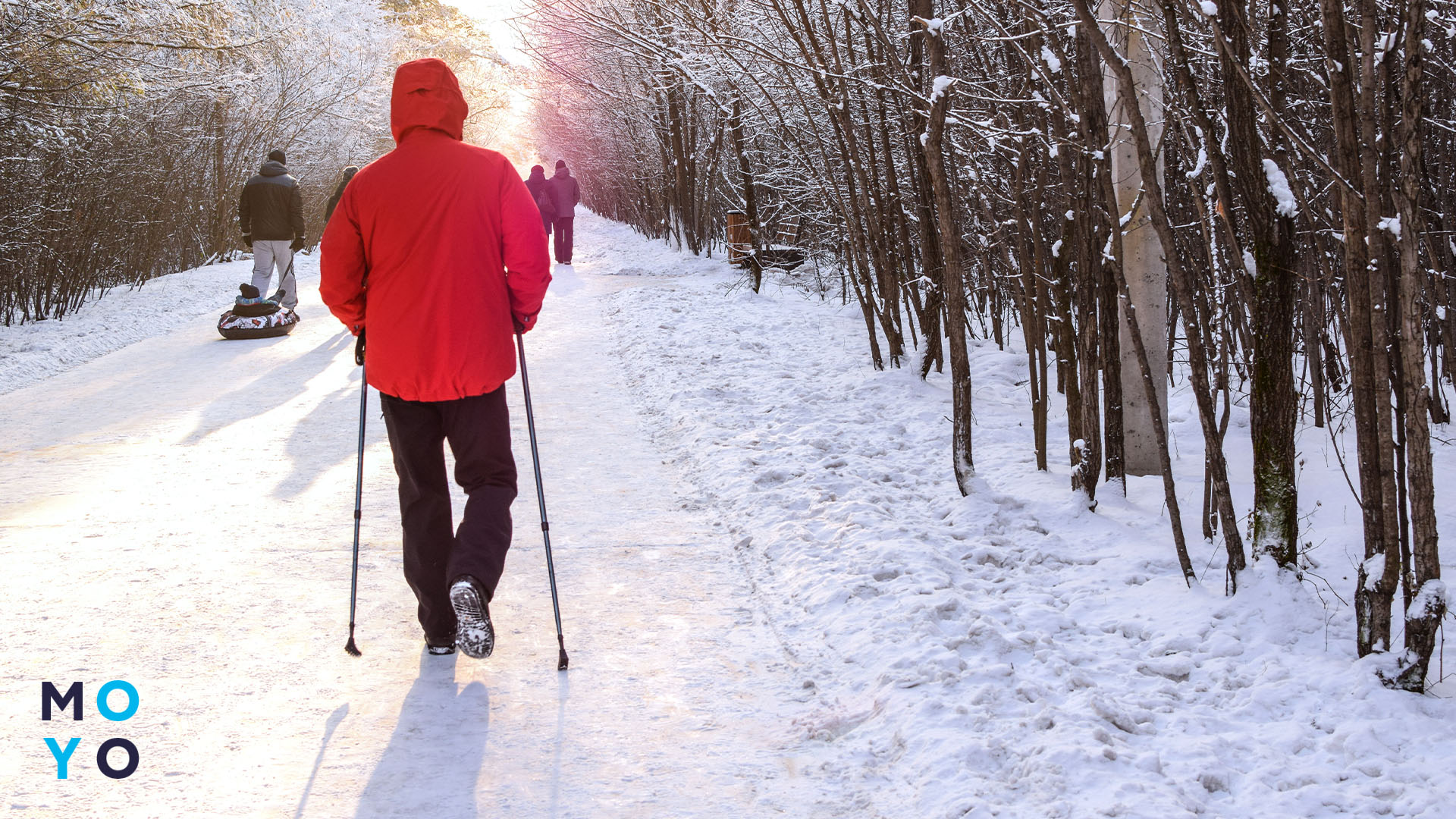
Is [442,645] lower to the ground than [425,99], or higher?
lower

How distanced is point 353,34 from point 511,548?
33.4m

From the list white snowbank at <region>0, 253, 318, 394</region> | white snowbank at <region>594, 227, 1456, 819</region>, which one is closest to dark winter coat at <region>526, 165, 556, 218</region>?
white snowbank at <region>0, 253, 318, 394</region>

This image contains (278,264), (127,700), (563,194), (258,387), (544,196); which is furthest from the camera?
(544,196)

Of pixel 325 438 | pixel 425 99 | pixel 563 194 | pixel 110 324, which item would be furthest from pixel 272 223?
pixel 425 99

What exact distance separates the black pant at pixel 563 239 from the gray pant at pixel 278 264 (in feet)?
27.8

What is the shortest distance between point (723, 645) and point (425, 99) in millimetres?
2139

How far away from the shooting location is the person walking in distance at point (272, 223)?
13133 mm

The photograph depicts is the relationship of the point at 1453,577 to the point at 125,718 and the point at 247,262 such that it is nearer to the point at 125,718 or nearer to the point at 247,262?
the point at 125,718

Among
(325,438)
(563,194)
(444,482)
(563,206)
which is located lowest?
(325,438)

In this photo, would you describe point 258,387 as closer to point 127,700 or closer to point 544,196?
point 127,700

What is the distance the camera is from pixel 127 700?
138 inches

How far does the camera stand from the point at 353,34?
34250 mm

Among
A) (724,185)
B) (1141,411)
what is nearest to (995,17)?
(1141,411)

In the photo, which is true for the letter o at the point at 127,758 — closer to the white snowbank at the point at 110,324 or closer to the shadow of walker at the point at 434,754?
the shadow of walker at the point at 434,754
